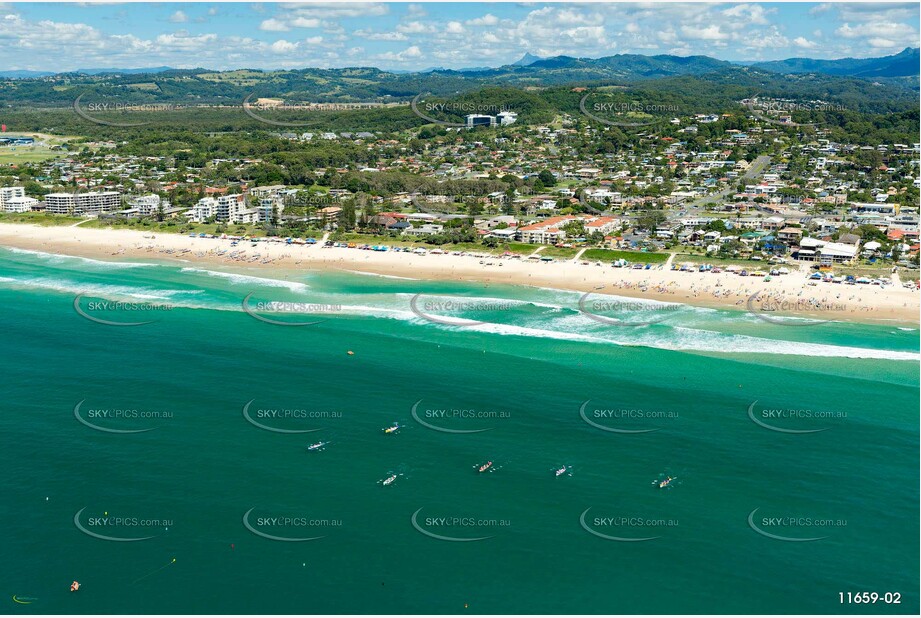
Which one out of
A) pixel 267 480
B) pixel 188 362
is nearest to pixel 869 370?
pixel 267 480

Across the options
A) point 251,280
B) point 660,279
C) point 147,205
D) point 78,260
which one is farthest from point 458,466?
point 147,205

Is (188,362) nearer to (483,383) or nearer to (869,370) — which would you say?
(483,383)

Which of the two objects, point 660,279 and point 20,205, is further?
point 20,205

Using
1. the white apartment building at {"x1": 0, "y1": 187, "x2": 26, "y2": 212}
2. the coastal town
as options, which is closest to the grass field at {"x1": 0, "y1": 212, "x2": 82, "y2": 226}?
the coastal town

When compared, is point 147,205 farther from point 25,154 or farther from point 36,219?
point 25,154

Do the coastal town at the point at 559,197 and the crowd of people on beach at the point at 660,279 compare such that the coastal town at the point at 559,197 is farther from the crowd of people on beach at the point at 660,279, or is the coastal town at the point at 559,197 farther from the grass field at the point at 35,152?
the grass field at the point at 35,152
